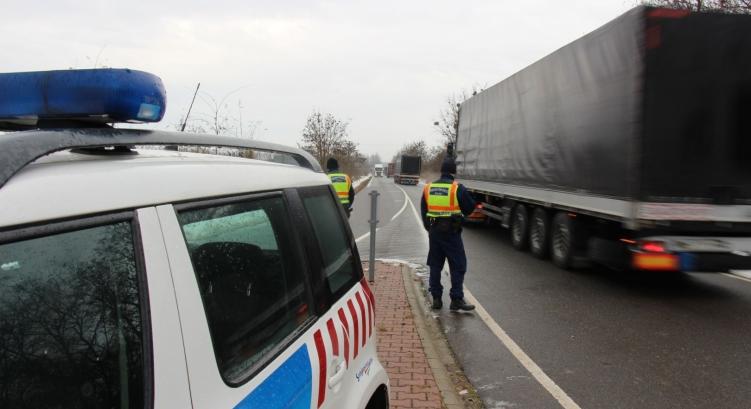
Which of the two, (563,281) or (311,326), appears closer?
(311,326)

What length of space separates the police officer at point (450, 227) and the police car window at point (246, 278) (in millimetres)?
4450

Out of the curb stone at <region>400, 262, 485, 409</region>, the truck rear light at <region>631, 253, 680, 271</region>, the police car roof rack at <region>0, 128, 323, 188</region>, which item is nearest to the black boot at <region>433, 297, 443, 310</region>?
the curb stone at <region>400, 262, 485, 409</region>

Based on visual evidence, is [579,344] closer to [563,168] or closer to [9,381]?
[563,168]

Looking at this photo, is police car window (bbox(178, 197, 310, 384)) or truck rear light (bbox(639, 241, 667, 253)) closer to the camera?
police car window (bbox(178, 197, 310, 384))

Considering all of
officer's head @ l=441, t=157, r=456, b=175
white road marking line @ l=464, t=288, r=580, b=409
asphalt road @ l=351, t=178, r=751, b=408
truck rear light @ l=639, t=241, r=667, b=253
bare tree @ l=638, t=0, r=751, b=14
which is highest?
bare tree @ l=638, t=0, r=751, b=14

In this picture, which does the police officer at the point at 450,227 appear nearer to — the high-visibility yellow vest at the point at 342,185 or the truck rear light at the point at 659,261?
the truck rear light at the point at 659,261

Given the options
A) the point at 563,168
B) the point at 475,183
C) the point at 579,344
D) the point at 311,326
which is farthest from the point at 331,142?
the point at 311,326

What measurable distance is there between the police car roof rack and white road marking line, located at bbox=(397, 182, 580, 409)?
3332 mm

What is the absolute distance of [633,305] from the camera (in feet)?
21.4

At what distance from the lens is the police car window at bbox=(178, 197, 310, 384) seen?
1355mm

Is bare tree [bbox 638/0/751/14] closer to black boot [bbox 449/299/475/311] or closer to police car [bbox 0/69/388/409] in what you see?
black boot [bbox 449/299/475/311]

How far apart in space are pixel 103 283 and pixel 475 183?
43.8 feet

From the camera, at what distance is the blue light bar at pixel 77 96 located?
1.27m

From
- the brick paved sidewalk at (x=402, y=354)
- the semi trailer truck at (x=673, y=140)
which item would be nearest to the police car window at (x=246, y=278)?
the brick paved sidewalk at (x=402, y=354)
